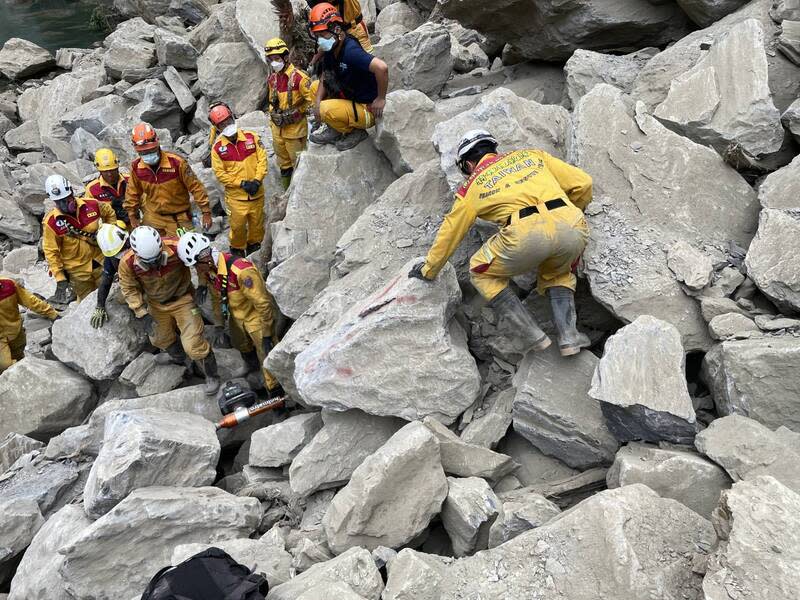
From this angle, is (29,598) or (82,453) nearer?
(29,598)

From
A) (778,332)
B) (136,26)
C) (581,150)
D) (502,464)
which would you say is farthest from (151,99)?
(778,332)

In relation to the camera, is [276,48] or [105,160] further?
[105,160]

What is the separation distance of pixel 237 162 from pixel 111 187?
2.38m

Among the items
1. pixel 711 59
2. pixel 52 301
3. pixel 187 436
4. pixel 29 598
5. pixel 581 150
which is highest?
pixel 711 59

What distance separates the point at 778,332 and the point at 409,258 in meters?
3.25

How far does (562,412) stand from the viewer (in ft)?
15.9

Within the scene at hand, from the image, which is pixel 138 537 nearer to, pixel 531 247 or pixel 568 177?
pixel 531 247

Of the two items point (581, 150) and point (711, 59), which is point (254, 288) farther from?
point (711, 59)

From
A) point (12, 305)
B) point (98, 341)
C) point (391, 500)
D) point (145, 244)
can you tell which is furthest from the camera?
point (12, 305)

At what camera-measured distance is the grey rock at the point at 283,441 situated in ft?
19.6

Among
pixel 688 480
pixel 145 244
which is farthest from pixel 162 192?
pixel 688 480

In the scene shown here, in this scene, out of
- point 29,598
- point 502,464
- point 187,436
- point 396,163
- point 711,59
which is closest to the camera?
point 502,464

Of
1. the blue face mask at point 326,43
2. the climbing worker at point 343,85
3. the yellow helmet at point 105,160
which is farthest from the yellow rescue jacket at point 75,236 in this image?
the blue face mask at point 326,43

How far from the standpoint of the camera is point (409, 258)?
647 cm
